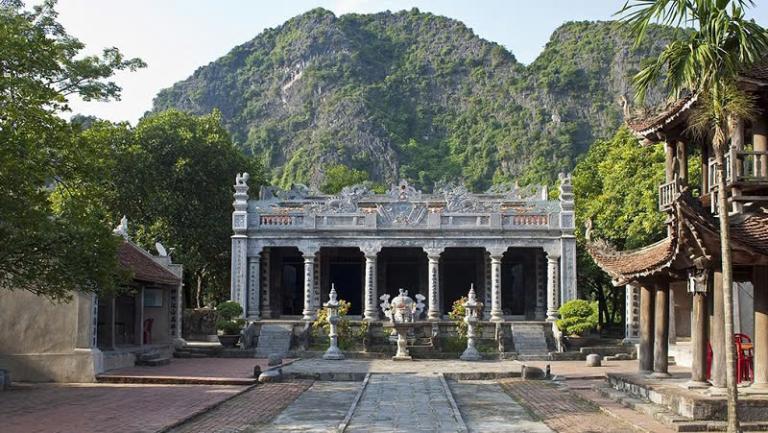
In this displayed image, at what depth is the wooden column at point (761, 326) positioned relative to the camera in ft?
43.6

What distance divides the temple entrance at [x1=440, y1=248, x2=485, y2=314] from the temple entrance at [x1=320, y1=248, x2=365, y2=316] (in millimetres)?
3506

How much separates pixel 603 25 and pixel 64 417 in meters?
105

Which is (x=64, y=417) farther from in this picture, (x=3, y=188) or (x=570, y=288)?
(x=570, y=288)

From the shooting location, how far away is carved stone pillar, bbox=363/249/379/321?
3247 centimetres

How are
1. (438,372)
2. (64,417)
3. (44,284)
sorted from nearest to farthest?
(64,417), (44,284), (438,372)

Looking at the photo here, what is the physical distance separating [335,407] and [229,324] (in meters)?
14.6

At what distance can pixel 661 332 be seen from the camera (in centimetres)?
1675

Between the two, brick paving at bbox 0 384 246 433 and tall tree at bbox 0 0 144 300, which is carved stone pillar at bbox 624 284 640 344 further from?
tall tree at bbox 0 0 144 300

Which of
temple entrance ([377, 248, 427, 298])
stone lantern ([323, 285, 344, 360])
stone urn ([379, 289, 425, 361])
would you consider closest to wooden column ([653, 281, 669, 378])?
stone urn ([379, 289, 425, 361])

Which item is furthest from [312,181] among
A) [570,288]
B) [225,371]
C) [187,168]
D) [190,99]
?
[225,371]

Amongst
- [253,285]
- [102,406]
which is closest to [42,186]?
[102,406]

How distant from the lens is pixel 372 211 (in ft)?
109

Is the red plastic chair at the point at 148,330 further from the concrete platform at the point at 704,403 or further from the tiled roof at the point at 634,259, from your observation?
the concrete platform at the point at 704,403

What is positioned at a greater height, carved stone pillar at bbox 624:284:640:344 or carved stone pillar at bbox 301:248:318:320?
carved stone pillar at bbox 301:248:318:320
